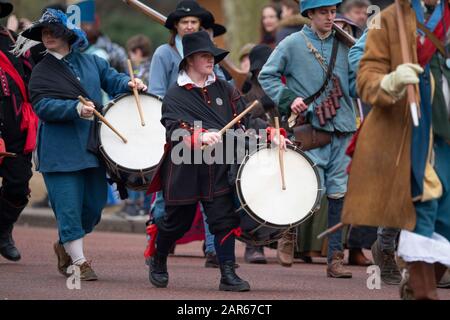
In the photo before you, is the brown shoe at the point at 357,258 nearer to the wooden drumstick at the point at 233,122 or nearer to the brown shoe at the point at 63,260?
the brown shoe at the point at 63,260

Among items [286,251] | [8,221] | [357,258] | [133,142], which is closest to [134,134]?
[133,142]

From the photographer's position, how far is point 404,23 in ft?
27.0

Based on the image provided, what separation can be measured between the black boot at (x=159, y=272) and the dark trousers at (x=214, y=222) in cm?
16

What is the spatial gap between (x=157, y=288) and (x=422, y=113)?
2603 mm

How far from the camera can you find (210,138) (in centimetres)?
916

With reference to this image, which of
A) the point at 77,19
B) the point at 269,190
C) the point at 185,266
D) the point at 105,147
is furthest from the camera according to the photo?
the point at 185,266

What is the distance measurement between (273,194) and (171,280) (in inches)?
61.4

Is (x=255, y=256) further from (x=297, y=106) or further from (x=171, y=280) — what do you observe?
(x=297, y=106)

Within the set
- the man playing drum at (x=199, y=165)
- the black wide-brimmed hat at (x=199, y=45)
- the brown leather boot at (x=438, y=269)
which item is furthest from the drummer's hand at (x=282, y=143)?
the brown leather boot at (x=438, y=269)

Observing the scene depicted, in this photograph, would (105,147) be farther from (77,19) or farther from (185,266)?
(185,266)

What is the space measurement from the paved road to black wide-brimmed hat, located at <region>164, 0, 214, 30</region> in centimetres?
208

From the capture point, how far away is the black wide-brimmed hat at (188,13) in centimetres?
1163

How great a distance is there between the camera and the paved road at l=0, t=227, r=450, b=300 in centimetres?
938
